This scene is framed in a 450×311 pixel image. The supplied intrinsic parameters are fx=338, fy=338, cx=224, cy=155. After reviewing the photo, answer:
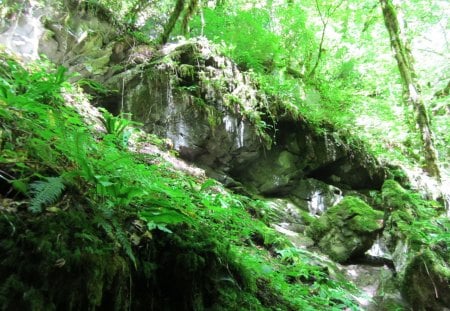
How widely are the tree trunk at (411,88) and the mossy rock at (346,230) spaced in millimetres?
2687

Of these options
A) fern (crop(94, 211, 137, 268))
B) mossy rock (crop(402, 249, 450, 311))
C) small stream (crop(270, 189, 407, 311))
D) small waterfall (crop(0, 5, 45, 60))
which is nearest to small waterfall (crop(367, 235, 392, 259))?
small stream (crop(270, 189, 407, 311))

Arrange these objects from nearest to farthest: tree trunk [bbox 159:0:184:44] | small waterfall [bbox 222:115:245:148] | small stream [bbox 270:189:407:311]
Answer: small stream [bbox 270:189:407:311] → small waterfall [bbox 222:115:245:148] → tree trunk [bbox 159:0:184:44]

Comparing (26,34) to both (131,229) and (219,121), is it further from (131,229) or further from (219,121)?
(131,229)

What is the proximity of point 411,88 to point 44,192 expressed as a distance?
10.2 m

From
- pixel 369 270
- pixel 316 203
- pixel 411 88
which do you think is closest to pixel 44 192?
pixel 369 270

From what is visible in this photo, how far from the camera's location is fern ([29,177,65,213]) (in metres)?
1.34

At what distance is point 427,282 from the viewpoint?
16.0 ft

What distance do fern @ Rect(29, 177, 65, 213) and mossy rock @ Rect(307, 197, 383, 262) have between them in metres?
6.12

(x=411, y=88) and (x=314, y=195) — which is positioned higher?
(x=411, y=88)

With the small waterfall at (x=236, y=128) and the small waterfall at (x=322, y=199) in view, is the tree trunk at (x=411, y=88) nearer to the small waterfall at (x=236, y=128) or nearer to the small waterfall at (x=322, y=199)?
the small waterfall at (x=322, y=199)

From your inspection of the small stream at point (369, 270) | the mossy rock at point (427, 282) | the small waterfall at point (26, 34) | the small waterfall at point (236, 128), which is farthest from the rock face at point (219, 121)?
the mossy rock at point (427, 282)

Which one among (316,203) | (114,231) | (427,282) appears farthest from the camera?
(316,203)

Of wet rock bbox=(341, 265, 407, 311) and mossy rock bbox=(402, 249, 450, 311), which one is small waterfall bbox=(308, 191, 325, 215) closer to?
wet rock bbox=(341, 265, 407, 311)

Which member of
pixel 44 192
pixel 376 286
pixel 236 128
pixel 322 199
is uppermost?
pixel 236 128
